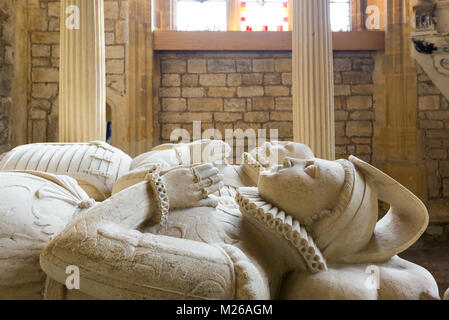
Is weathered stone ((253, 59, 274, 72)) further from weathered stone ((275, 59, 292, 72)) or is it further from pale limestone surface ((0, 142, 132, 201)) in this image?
pale limestone surface ((0, 142, 132, 201))

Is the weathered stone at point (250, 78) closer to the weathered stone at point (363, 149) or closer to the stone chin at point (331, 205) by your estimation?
the weathered stone at point (363, 149)

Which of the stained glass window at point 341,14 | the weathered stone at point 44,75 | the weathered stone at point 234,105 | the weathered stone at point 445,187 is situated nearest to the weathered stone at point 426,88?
the weathered stone at point 445,187

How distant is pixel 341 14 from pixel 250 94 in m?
2.54

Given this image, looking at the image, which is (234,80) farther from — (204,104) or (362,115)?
(362,115)

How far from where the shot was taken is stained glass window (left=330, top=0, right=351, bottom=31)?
7.23m

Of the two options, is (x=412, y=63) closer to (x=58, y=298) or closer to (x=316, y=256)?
(x=316, y=256)

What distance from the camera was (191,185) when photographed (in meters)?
1.35

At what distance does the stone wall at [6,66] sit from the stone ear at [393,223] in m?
5.81

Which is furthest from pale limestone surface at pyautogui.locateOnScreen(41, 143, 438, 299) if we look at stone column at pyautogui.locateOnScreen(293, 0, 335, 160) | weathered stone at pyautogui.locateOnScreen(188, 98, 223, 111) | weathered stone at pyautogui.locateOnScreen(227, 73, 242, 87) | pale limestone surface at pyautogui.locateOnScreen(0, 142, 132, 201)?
weathered stone at pyautogui.locateOnScreen(227, 73, 242, 87)

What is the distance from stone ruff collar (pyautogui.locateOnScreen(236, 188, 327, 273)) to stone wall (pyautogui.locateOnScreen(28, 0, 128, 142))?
555 cm

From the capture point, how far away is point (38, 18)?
20.3 ft

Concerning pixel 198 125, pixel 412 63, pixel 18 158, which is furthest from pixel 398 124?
pixel 18 158

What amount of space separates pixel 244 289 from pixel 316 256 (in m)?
→ 0.27

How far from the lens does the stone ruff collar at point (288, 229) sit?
1137 millimetres
